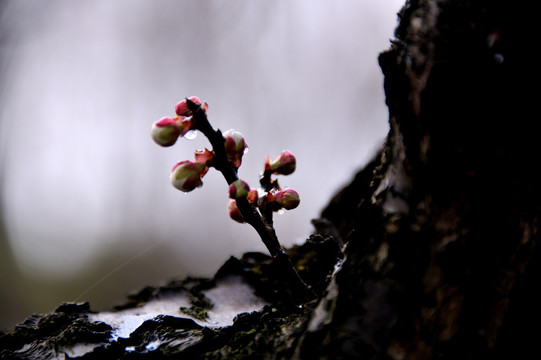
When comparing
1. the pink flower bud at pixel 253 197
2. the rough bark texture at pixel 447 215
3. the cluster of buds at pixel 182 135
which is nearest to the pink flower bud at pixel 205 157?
the cluster of buds at pixel 182 135

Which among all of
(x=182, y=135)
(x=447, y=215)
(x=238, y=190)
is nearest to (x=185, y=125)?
(x=182, y=135)

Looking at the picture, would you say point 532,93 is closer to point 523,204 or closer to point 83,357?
point 523,204

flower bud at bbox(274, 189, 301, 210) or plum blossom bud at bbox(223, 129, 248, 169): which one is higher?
plum blossom bud at bbox(223, 129, 248, 169)

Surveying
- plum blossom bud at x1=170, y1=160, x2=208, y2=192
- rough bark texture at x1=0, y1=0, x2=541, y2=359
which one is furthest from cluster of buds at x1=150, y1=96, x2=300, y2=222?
rough bark texture at x1=0, y1=0, x2=541, y2=359

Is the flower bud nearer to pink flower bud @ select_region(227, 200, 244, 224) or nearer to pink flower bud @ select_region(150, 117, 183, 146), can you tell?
pink flower bud @ select_region(227, 200, 244, 224)

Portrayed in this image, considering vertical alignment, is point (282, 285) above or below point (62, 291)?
below

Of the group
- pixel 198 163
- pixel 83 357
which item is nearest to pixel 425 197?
pixel 198 163
